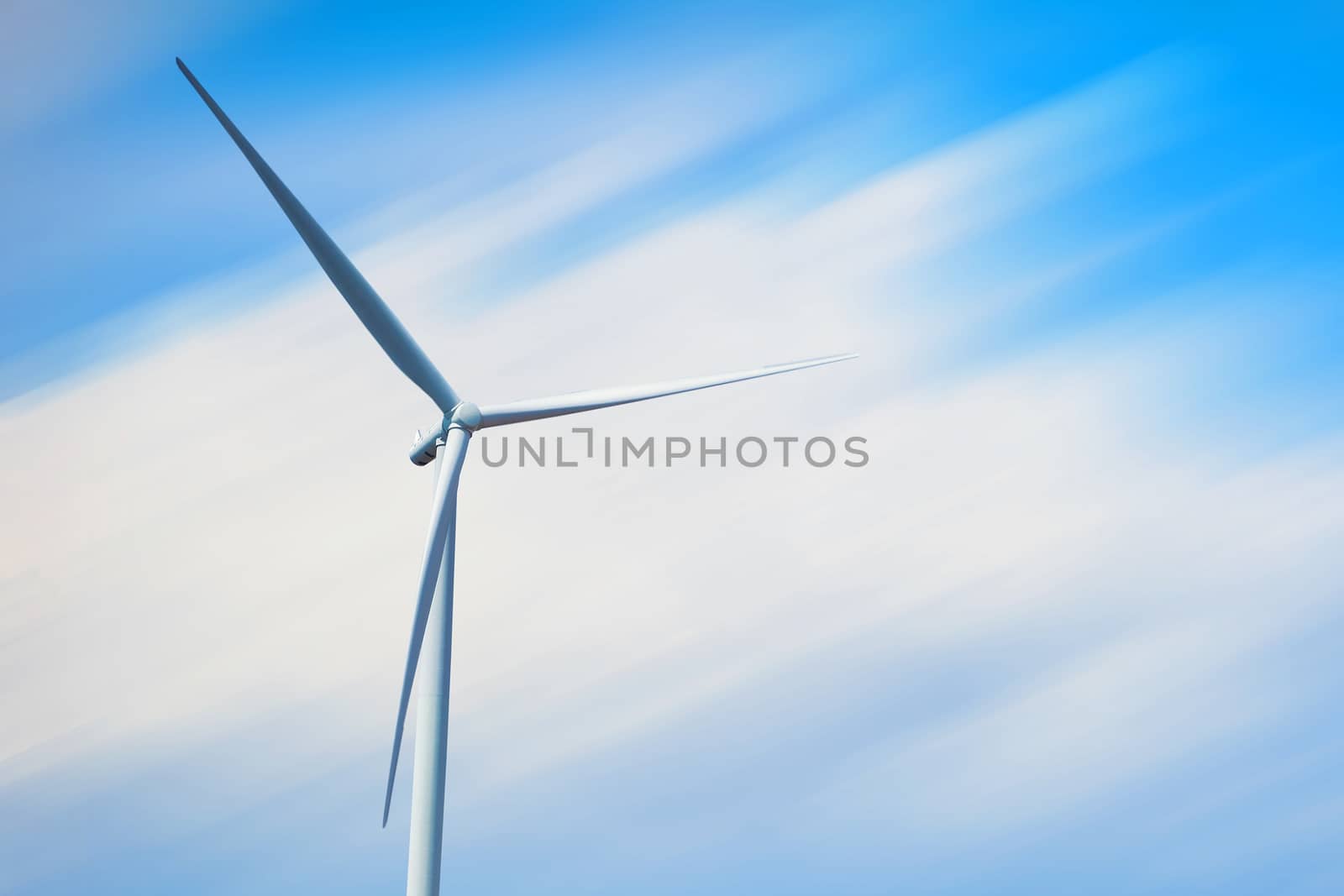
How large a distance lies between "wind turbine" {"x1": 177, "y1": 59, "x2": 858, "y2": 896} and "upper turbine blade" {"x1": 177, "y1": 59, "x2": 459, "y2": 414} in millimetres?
19

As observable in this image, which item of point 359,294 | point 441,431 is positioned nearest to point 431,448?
point 441,431

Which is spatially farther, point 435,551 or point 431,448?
point 431,448

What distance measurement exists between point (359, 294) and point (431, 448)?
399 cm

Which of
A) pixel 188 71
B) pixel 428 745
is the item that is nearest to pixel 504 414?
pixel 428 745

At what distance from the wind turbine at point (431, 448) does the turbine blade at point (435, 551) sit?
22 millimetres

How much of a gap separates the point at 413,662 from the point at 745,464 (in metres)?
15.0

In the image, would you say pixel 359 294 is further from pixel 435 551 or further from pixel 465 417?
pixel 435 551

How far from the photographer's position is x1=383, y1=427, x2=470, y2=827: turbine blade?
90.4 ft

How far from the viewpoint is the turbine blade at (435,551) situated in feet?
90.4

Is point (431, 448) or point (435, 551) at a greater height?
point (431, 448)

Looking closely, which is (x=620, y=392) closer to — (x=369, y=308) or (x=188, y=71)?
(x=369, y=308)

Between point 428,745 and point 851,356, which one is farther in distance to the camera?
point 851,356

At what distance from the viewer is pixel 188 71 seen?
90.9 ft

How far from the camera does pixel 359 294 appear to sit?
31812 millimetres
